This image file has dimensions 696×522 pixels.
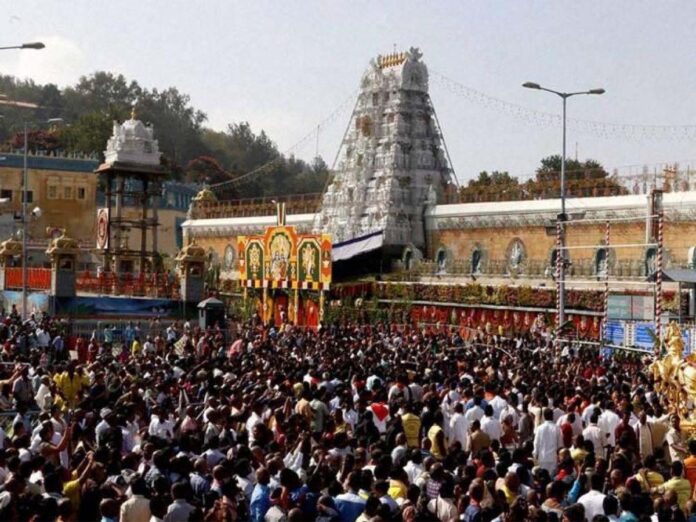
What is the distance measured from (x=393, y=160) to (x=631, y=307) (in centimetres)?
2529

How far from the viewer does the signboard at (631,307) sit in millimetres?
30266

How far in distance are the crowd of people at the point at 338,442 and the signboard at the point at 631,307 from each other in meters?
5.93

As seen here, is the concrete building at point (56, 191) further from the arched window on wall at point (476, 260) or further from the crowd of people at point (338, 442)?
the crowd of people at point (338, 442)

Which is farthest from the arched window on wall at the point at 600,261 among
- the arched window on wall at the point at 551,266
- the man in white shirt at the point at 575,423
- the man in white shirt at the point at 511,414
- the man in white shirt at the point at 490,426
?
the man in white shirt at the point at 490,426

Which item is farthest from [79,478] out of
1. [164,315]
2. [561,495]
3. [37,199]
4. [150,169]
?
[37,199]

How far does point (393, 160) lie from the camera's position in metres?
54.4

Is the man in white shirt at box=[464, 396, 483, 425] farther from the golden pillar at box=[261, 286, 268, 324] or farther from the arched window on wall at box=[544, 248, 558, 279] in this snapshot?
the golden pillar at box=[261, 286, 268, 324]

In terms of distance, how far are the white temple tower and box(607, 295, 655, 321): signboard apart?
2164 cm

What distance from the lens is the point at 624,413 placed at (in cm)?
1445

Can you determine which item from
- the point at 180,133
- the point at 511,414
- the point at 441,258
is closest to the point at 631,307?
the point at 511,414

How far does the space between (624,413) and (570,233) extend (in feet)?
106

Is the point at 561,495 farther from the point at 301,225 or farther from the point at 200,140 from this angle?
the point at 200,140

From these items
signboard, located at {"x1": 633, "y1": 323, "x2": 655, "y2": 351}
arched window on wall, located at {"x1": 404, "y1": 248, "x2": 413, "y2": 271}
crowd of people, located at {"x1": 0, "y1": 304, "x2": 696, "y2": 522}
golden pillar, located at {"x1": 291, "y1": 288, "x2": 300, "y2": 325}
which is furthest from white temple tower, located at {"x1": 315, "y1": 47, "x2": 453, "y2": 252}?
crowd of people, located at {"x1": 0, "y1": 304, "x2": 696, "y2": 522}

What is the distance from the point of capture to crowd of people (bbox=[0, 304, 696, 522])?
9.18 m
